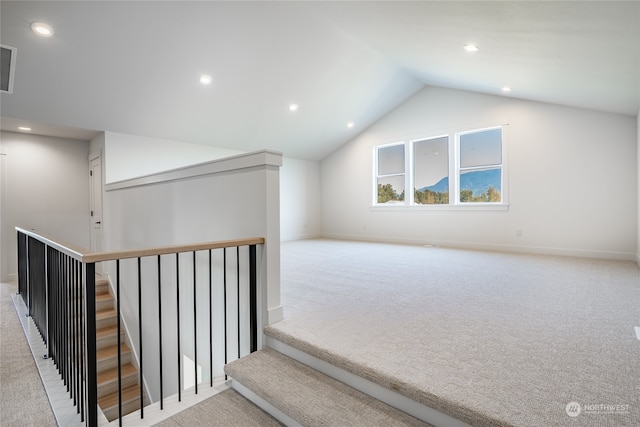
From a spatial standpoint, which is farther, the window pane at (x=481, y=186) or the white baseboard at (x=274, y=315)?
the window pane at (x=481, y=186)

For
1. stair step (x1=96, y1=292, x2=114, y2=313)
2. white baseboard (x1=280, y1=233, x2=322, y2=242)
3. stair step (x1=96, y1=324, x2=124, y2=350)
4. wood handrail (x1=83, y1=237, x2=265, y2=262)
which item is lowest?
stair step (x1=96, y1=324, x2=124, y2=350)

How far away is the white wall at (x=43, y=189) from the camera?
495 centimetres

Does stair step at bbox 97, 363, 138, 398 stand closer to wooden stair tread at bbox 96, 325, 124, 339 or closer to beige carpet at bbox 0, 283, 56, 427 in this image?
wooden stair tread at bbox 96, 325, 124, 339

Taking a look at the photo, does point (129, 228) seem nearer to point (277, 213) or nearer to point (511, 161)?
point (277, 213)

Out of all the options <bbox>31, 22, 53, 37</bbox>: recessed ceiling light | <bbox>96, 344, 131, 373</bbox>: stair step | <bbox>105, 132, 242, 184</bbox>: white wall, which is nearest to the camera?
<bbox>31, 22, 53, 37</bbox>: recessed ceiling light

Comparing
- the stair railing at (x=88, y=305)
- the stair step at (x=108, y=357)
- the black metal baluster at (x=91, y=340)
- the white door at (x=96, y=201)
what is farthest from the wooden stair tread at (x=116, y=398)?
the black metal baluster at (x=91, y=340)

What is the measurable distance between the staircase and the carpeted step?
9.03 feet

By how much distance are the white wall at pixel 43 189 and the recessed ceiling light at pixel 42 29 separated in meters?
2.71

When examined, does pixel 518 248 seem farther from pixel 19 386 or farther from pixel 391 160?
pixel 19 386

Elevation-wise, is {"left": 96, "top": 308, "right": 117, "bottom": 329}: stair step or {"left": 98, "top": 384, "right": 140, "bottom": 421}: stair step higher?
{"left": 96, "top": 308, "right": 117, "bottom": 329}: stair step

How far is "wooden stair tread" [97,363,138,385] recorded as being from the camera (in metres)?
3.76

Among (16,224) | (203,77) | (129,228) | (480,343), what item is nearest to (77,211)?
(16,224)
